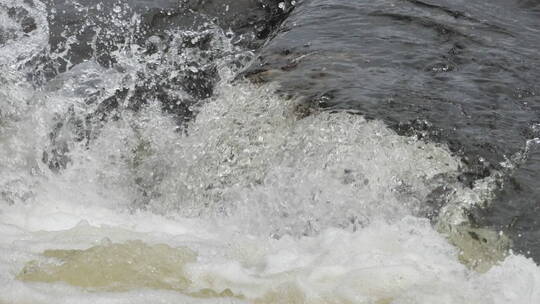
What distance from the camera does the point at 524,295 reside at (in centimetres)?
353

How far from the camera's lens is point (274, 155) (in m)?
5.07

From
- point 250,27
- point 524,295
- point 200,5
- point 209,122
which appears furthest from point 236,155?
point 200,5

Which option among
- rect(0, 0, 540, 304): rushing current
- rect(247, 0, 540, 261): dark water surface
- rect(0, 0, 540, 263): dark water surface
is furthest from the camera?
rect(0, 0, 540, 263): dark water surface

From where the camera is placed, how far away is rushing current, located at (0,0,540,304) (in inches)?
144

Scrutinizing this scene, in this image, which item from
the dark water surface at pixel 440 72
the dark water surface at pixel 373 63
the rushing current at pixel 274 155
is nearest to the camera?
the rushing current at pixel 274 155

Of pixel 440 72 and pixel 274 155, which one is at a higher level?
pixel 440 72

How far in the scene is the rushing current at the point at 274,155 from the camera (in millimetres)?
3656

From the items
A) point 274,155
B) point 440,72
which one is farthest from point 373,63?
point 274,155

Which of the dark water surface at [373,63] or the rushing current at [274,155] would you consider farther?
the dark water surface at [373,63]

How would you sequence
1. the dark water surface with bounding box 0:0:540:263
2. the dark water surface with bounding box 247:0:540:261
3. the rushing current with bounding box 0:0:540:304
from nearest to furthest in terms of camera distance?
the rushing current with bounding box 0:0:540:304 < the dark water surface with bounding box 247:0:540:261 < the dark water surface with bounding box 0:0:540:263

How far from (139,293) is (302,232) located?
137 cm

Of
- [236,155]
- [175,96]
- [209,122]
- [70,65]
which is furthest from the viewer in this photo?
[70,65]

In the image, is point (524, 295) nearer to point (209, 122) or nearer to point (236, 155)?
point (236, 155)

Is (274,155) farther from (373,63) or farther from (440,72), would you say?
(440,72)
